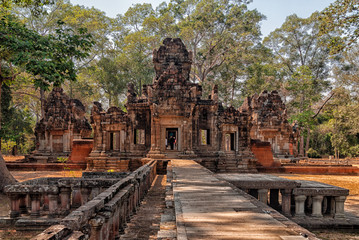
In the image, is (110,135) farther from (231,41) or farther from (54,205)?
(231,41)

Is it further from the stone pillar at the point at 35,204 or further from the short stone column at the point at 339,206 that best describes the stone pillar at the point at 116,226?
the short stone column at the point at 339,206

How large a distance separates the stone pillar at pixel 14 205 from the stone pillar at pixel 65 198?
102 centimetres

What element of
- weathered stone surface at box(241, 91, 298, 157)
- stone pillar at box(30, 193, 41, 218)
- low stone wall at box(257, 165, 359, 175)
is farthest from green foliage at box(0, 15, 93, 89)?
weathered stone surface at box(241, 91, 298, 157)

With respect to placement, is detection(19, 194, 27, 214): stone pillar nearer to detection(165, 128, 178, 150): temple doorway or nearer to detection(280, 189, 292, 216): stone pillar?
detection(280, 189, 292, 216): stone pillar

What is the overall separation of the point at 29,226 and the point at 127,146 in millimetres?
11498

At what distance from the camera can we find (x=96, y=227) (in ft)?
11.0

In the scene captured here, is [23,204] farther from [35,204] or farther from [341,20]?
[341,20]

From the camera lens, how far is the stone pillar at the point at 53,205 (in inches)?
219

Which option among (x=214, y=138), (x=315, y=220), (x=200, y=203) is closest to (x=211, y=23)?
(x=214, y=138)

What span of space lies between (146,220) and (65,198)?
1.86 metres

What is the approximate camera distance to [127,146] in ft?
55.6

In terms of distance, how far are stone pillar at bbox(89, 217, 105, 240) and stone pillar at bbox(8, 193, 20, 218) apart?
3.51 metres

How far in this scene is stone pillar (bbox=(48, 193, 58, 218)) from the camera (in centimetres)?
555

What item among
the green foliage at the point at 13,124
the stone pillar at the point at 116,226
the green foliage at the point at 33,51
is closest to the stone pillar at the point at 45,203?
the stone pillar at the point at 116,226
